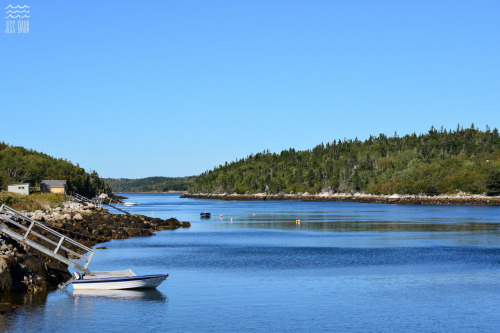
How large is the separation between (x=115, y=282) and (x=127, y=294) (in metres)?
1.24

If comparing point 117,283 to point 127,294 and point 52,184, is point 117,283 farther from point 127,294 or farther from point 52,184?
point 52,184

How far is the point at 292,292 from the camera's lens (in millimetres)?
38719

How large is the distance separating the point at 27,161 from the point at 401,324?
15740 centimetres

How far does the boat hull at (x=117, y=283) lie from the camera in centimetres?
3778

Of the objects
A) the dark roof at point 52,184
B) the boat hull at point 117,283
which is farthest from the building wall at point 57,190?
the boat hull at point 117,283

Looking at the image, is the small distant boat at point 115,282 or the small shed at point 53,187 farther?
the small shed at point 53,187

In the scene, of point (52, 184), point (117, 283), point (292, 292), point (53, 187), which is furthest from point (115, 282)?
point (52, 184)

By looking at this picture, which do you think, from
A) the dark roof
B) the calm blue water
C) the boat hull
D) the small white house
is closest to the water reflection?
the calm blue water

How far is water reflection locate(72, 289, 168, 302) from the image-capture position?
36.7 metres

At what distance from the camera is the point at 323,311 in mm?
33000

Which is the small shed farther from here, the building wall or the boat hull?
the boat hull

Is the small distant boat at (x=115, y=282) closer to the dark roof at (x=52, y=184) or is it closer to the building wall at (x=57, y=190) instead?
the building wall at (x=57, y=190)

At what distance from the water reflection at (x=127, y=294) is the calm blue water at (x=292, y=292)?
7cm

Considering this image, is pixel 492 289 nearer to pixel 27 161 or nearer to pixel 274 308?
pixel 274 308
